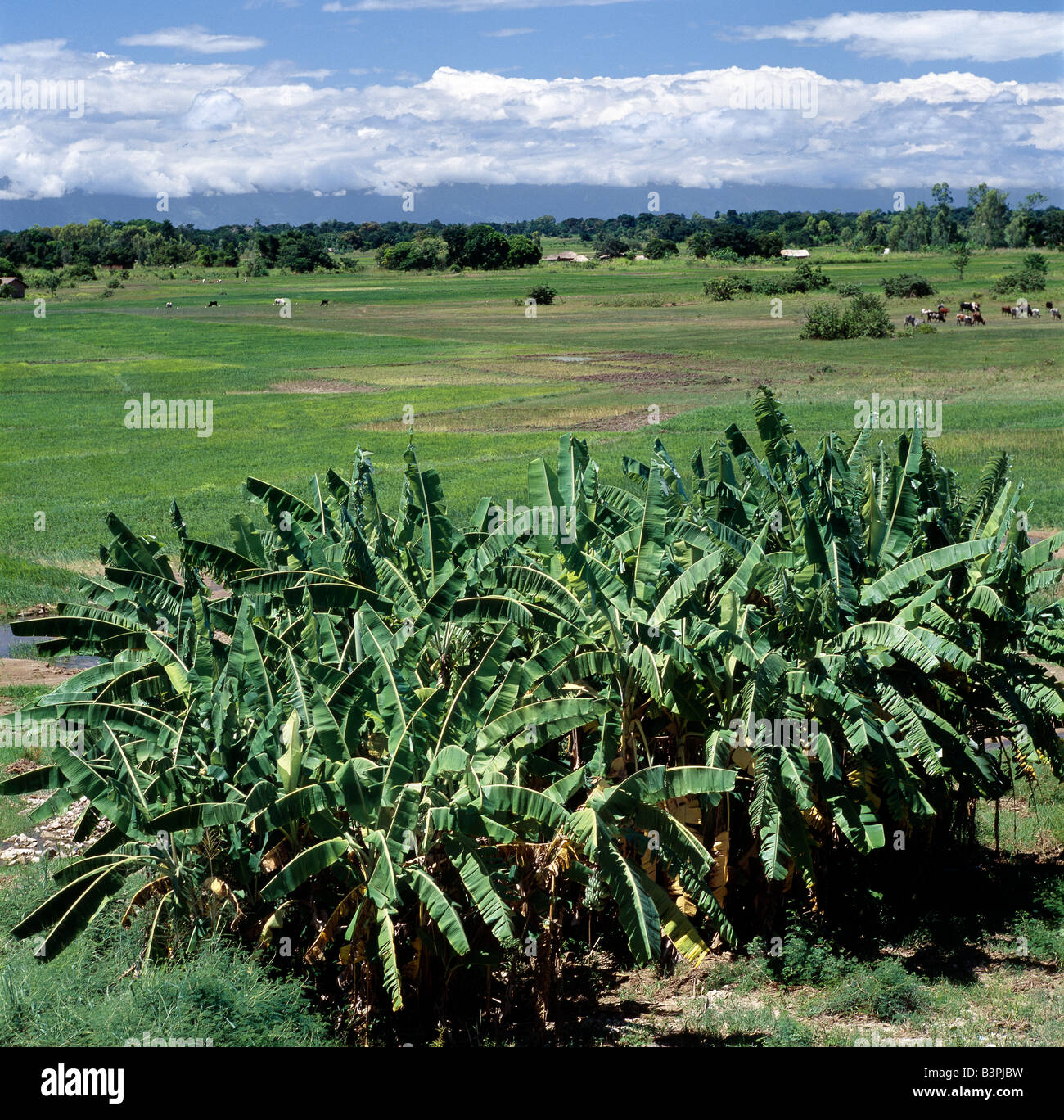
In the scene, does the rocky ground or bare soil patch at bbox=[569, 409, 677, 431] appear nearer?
the rocky ground

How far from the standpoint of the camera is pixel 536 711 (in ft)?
22.3

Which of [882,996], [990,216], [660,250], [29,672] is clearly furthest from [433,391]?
[990,216]

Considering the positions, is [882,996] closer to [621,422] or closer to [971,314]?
[621,422]

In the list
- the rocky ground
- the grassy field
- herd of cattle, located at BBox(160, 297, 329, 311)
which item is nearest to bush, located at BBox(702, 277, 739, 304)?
the grassy field

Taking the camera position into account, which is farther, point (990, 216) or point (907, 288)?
point (990, 216)

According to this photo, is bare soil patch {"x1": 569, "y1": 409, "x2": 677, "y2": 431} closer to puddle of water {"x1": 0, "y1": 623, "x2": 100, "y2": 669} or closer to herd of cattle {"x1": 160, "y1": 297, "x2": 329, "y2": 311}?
puddle of water {"x1": 0, "y1": 623, "x2": 100, "y2": 669}

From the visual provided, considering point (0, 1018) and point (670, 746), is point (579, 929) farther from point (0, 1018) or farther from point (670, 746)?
point (0, 1018)

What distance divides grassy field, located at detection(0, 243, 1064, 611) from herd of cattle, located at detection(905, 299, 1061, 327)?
3.96 ft

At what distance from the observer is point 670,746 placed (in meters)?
8.28

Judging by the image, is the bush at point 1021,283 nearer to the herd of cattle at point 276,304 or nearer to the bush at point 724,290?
the bush at point 724,290

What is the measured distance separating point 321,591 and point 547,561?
167 centimetres

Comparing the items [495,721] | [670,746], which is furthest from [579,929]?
[495,721]

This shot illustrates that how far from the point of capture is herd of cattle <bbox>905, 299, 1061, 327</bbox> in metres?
A: 61.1

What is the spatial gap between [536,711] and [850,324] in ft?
177
